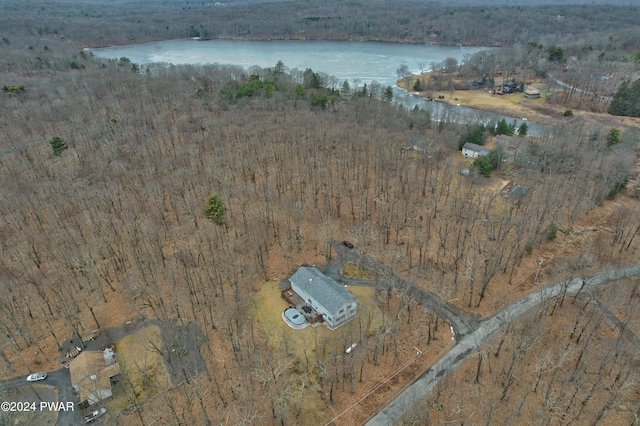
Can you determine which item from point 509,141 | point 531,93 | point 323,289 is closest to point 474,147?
point 509,141

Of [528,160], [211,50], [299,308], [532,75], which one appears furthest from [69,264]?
[211,50]

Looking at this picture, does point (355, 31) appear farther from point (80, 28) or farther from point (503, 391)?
point (503, 391)

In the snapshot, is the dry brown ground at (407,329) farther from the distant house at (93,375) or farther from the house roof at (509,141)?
the house roof at (509,141)

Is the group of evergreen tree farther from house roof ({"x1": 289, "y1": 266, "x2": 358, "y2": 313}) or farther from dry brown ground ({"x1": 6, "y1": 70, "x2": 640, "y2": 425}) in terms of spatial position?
house roof ({"x1": 289, "y1": 266, "x2": 358, "y2": 313})

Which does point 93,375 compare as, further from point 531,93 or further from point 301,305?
point 531,93

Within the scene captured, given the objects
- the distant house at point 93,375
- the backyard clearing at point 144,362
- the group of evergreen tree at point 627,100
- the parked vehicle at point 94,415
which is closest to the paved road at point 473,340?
the backyard clearing at point 144,362
